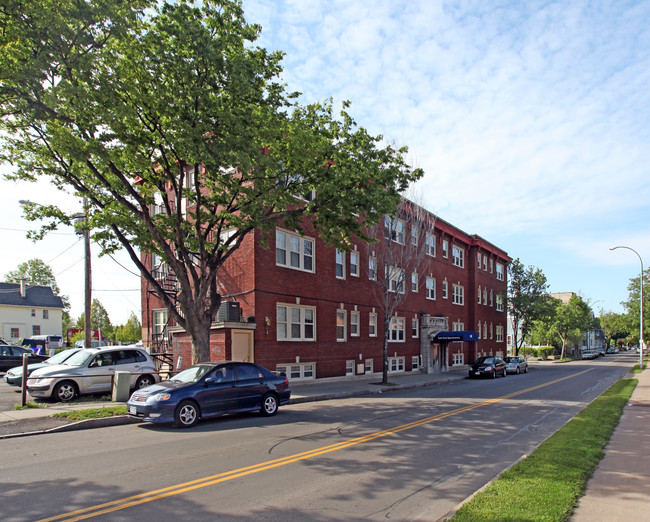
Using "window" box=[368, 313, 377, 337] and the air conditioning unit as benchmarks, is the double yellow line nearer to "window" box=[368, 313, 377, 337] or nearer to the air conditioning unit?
the air conditioning unit

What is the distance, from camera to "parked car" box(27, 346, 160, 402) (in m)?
14.6

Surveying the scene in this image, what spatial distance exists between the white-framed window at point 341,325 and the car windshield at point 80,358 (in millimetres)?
12404

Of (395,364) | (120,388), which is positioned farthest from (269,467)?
(395,364)

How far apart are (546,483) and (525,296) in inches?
1784

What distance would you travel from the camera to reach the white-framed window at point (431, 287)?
3616 cm

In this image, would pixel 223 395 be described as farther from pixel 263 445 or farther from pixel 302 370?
pixel 302 370

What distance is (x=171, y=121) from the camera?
12242 millimetres

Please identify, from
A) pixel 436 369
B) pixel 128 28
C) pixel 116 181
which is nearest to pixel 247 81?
pixel 128 28

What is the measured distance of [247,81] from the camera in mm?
12141

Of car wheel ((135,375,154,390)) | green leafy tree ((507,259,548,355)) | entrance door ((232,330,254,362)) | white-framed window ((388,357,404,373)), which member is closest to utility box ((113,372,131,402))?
car wheel ((135,375,154,390))

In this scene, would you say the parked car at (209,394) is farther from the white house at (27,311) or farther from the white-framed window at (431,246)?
the white house at (27,311)

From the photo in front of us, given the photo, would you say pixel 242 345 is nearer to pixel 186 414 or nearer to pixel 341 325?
pixel 341 325

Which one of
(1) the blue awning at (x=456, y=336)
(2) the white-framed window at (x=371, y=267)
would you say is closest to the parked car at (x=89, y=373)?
(2) the white-framed window at (x=371, y=267)

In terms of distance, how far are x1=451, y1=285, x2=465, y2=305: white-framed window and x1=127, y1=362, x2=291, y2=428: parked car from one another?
1158 inches
